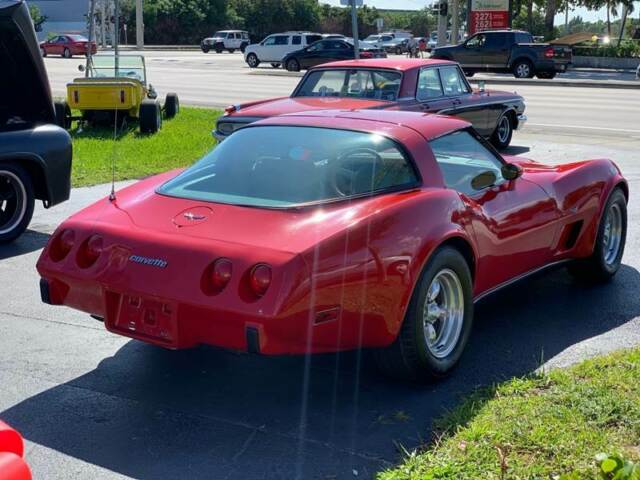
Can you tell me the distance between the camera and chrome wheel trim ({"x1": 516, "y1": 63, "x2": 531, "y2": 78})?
32.8 meters

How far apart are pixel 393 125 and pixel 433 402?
165cm

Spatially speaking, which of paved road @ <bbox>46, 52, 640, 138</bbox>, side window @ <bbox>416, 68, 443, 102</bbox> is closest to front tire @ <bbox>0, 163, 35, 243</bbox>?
side window @ <bbox>416, 68, 443, 102</bbox>

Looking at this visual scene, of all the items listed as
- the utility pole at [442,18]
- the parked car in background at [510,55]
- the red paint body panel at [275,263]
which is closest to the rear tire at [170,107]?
the red paint body panel at [275,263]

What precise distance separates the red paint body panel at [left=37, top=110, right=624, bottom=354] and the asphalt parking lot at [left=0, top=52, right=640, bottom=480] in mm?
397

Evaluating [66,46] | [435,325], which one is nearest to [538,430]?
[435,325]

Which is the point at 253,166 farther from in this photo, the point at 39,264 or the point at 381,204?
the point at 39,264

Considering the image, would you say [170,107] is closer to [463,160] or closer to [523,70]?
[463,160]

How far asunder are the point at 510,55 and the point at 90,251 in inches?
1182

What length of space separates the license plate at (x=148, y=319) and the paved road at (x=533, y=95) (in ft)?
44.1

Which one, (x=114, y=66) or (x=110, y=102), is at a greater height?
(x=114, y=66)

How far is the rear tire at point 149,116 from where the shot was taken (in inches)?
601

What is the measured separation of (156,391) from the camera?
4703 millimetres

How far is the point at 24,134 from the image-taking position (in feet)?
26.4

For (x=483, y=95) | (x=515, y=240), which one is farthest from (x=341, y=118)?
(x=483, y=95)
